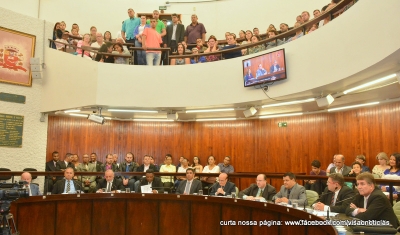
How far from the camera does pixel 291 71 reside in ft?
22.8

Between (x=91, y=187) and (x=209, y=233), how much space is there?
134 inches

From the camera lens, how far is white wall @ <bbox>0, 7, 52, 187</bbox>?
27.2 ft

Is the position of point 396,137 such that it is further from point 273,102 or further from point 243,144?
point 243,144

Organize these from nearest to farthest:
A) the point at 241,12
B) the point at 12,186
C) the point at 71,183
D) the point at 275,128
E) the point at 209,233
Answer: the point at 12,186, the point at 209,233, the point at 71,183, the point at 275,128, the point at 241,12

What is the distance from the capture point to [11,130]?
831 centimetres

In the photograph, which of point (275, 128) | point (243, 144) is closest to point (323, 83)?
point (275, 128)

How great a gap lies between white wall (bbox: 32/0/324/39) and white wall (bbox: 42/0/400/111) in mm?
2565

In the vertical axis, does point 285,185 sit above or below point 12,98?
below

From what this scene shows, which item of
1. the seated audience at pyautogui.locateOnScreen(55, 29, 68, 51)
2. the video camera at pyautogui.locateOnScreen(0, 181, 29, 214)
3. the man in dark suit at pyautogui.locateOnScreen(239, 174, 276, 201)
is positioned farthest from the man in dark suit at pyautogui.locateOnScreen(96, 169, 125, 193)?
the seated audience at pyautogui.locateOnScreen(55, 29, 68, 51)

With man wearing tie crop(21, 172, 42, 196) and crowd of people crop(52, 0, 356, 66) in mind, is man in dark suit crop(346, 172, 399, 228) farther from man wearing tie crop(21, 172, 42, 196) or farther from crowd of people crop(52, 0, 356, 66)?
man wearing tie crop(21, 172, 42, 196)

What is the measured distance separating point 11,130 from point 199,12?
6613 mm

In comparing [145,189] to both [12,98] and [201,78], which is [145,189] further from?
[12,98]

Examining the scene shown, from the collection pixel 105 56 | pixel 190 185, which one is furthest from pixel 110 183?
pixel 105 56

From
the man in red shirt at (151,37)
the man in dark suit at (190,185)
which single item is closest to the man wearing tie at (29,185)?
the man in dark suit at (190,185)
